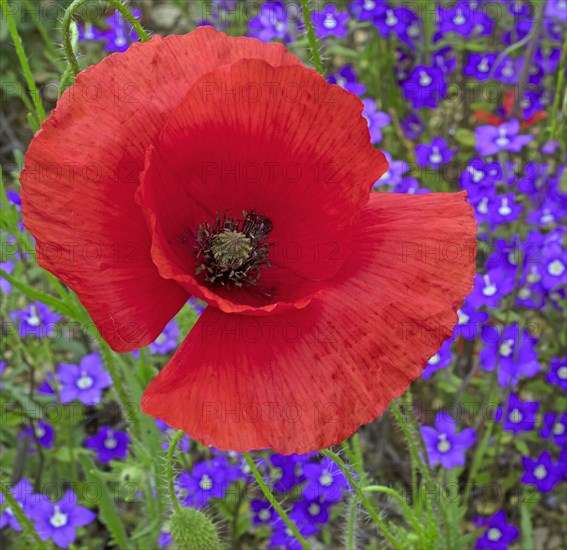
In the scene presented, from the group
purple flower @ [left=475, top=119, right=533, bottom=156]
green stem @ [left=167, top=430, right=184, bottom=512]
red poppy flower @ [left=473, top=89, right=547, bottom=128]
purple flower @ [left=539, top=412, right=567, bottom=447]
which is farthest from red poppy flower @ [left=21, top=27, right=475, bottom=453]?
red poppy flower @ [left=473, top=89, right=547, bottom=128]

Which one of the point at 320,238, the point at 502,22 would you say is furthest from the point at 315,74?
the point at 502,22

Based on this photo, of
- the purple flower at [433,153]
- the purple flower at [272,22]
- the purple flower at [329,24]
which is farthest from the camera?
the purple flower at [272,22]

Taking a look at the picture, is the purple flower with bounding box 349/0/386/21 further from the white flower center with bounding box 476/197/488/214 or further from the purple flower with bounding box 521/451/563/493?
the purple flower with bounding box 521/451/563/493

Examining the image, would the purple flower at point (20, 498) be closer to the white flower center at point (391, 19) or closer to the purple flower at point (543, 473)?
the purple flower at point (543, 473)

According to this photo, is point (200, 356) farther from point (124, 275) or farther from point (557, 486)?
point (557, 486)

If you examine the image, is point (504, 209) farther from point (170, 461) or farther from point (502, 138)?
point (170, 461)

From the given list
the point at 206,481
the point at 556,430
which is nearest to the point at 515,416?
the point at 556,430

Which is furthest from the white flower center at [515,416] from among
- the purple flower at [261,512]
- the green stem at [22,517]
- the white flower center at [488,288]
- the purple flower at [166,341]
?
the green stem at [22,517]
